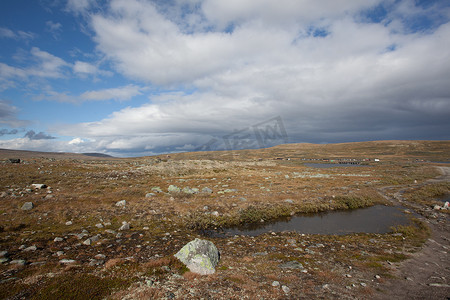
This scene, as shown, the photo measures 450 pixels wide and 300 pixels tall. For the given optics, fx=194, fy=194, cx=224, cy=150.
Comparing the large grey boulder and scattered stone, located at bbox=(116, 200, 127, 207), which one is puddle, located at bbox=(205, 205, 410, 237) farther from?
scattered stone, located at bbox=(116, 200, 127, 207)

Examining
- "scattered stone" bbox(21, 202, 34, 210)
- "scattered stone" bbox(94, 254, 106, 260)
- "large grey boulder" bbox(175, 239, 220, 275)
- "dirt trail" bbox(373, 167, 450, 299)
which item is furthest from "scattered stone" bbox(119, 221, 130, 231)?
"dirt trail" bbox(373, 167, 450, 299)

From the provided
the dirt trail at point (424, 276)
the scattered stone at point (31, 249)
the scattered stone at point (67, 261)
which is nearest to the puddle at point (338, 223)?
the dirt trail at point (424, 276)

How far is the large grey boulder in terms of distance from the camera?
8.53 m

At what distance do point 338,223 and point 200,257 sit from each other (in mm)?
14433

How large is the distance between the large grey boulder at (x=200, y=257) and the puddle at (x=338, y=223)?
4.84 m

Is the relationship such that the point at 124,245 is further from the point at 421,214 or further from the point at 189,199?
the point at 421,214

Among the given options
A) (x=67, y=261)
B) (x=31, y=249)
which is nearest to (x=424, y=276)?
(x=67, y=261)

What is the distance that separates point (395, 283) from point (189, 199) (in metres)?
17.1

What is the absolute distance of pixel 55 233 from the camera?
11719mm

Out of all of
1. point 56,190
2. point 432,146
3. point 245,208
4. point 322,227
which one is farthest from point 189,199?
point 432,146

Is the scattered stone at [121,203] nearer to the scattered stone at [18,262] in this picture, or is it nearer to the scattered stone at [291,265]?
the scattered stone at [18,262]

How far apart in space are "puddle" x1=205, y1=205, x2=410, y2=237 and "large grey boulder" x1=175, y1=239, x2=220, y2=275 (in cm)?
484

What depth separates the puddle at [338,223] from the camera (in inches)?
607

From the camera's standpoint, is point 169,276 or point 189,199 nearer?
point 169,276
